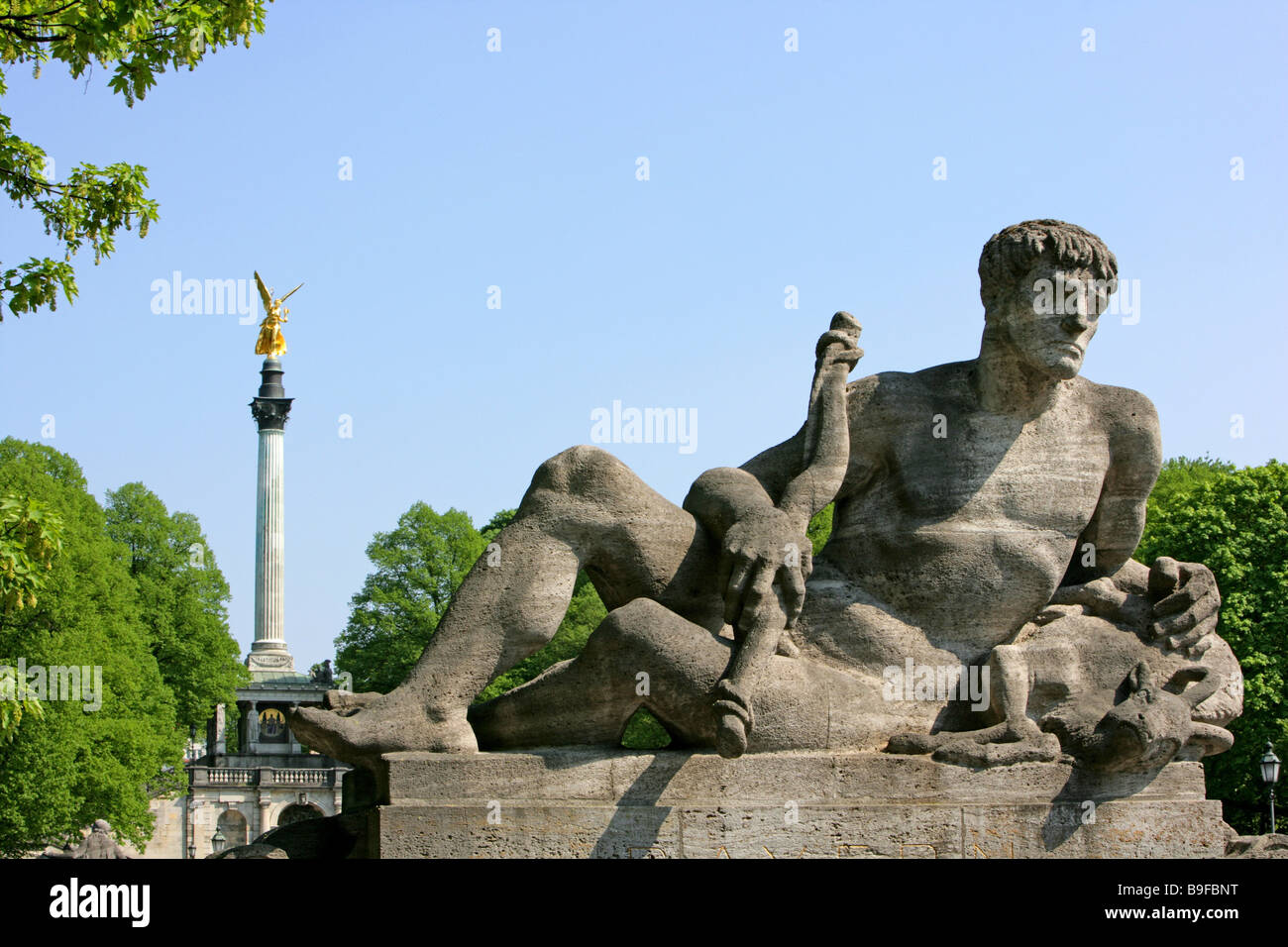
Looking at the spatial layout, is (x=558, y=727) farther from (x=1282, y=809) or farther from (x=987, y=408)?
(x=1282, y=809)

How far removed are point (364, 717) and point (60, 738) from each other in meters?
24.9

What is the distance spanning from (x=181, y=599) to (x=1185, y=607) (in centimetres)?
4337

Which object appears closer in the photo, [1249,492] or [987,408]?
[987,408]

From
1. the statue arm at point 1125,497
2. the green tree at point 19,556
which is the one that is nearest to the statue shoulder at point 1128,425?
the statue arm at point 1125,497

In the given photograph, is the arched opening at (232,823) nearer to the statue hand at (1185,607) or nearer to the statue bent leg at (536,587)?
the statue bent leg at (536,587)

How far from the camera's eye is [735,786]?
7.19 m

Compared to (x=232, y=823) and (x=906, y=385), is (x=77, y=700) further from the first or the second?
(x=232, y=823)

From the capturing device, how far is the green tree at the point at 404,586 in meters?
47.6

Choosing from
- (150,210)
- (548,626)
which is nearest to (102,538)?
(150,210)

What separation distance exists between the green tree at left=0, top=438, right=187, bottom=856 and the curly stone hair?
23.4m

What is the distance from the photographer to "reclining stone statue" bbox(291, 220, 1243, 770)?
7.33 m

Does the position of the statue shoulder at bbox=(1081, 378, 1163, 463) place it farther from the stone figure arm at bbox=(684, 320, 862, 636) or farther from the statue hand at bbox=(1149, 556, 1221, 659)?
the stone figure arm at bbox=(684, 320, 862, 636)

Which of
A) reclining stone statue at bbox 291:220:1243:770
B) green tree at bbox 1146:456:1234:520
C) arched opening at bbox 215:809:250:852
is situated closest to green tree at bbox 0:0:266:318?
reclining stone statue at bbox 291:220:1243:770

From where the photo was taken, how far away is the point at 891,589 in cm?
797
